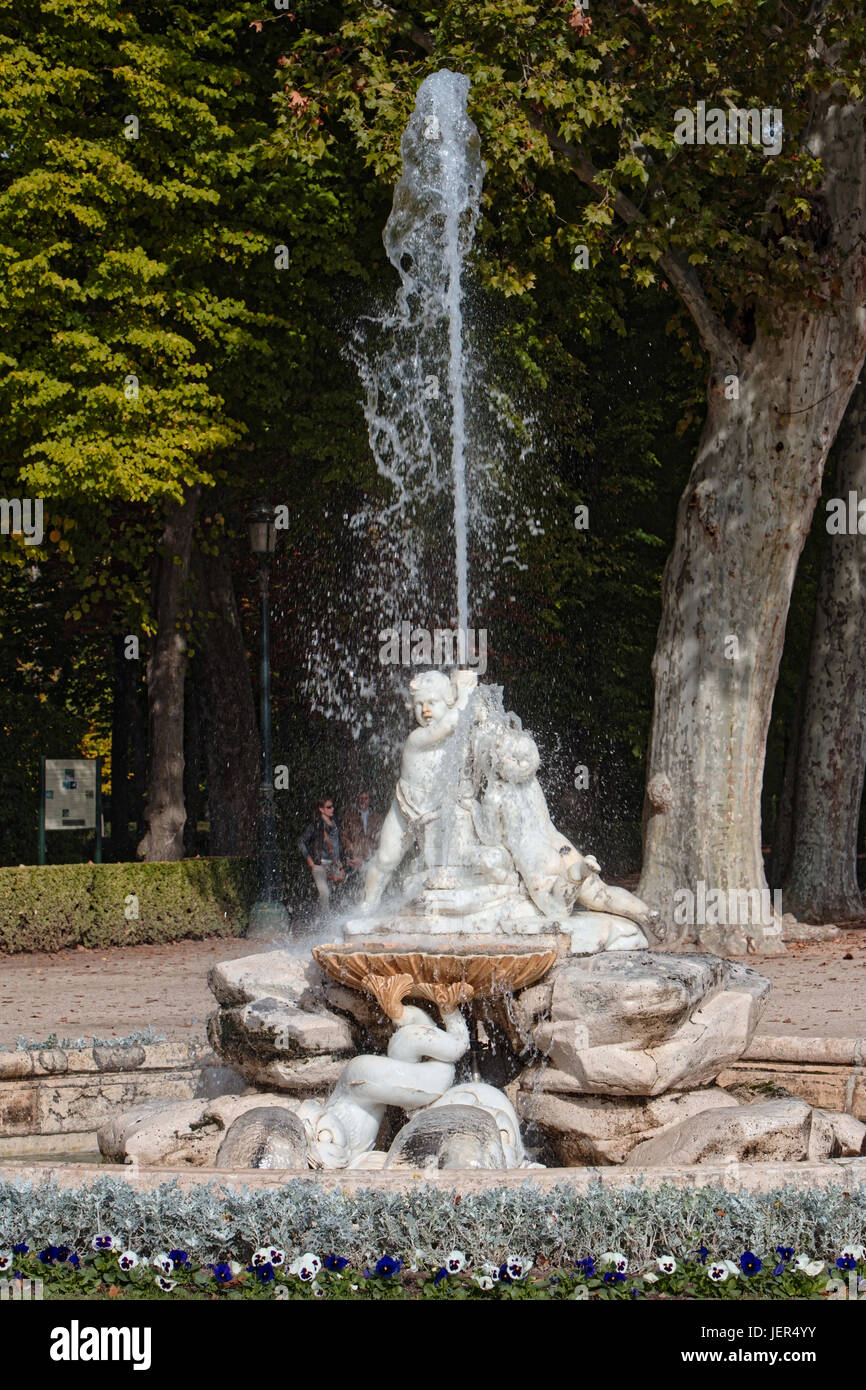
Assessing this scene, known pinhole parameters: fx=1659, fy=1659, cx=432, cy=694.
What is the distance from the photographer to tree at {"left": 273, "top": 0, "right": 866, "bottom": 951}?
14.1m

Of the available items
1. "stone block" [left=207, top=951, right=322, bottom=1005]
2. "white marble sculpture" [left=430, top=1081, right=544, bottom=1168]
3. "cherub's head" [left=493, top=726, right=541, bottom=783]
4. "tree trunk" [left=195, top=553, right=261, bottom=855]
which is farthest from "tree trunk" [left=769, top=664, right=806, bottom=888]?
"white marble sculpture" [left=430, top=1081, right=544, bottom=1168]

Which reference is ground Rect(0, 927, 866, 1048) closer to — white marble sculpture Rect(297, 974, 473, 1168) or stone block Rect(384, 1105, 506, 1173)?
white marble sculpture Rect(297, 974, 473, 1168)

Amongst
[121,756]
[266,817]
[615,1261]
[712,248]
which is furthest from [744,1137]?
[121,756]

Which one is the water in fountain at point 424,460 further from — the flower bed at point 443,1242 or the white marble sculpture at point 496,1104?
the flower bed at point 443,1242

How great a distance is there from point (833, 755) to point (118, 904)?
8.03 meters

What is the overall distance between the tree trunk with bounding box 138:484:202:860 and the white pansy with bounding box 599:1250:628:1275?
14.8 meters

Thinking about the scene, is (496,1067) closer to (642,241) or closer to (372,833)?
(642,241)

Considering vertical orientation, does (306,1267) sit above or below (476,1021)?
below

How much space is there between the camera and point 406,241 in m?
15.4

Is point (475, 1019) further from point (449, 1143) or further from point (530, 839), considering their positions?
point (449, 1143)

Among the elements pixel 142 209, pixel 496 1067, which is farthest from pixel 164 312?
pixel 496 1067

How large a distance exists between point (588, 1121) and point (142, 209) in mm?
12759

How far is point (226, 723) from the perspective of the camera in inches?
826

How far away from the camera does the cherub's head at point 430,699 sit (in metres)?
7.61
